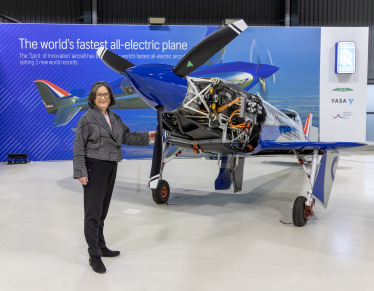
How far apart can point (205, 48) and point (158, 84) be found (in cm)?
77

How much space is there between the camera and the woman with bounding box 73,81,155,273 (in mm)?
2660

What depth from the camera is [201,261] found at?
9.70 ft

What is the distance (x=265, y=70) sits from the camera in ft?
→ 36.6

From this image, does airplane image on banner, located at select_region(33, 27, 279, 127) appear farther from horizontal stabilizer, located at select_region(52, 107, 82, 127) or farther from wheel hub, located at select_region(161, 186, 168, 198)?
wheel hub, located at select_region(161, 186, 168, 198)

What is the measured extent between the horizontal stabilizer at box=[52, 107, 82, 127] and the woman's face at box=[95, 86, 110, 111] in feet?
26.9

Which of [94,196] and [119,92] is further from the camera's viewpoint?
[119,92]

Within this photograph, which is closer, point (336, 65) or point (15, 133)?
point (15, 133)

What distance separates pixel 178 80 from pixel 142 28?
785 centimetres

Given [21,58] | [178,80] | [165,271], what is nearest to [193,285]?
[165,271]

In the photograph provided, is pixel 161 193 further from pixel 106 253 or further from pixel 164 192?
pixel 106 253

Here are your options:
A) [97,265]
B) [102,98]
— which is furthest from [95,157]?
[97,265]

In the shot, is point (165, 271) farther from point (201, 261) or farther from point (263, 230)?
point (263, 230)

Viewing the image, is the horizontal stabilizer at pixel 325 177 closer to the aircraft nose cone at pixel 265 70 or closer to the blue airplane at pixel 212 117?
the blue airplane at pixel 212 117

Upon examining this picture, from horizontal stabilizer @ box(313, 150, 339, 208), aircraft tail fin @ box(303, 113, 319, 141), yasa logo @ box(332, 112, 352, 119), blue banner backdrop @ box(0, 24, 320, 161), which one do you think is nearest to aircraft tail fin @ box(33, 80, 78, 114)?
blue banner backdrop @ box(0, 24, 320, 161)
